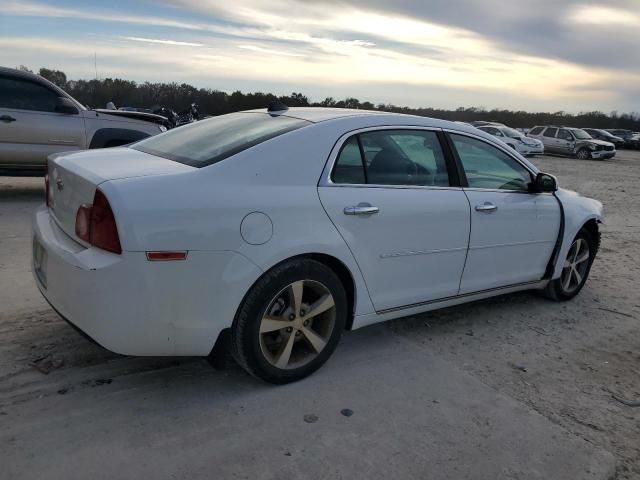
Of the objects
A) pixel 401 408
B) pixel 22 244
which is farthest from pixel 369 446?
pixel 22 244

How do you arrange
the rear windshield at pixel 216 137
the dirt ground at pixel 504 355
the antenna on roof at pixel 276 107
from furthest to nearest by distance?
the antenna on roof at pixel 276 107
the rear windshield at pixel 216 137
the dirt ground at pixel 504 355

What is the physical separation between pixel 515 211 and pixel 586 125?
6414 cm

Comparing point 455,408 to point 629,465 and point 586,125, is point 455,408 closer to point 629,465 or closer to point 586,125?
point 629,465

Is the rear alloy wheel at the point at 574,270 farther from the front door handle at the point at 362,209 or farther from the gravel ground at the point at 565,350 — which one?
the front door handle at the point at 362,209

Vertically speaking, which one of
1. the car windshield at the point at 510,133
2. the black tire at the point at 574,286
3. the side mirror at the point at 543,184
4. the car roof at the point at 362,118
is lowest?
the black tire at the point at 574,286

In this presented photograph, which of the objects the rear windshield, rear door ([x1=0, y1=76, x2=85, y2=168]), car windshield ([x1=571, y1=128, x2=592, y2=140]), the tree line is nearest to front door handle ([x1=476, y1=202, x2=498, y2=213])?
the rear windshield

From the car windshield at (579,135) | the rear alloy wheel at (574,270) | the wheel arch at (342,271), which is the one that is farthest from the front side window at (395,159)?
the car windshield at (579,135)

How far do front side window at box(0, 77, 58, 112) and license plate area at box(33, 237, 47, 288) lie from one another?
5681 mm

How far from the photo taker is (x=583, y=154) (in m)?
28.2

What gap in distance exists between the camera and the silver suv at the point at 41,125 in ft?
26.0

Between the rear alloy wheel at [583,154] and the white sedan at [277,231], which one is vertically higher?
the white sedan at [277,231]

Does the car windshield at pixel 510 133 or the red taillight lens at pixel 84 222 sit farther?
the car windshield at pixel 510 133

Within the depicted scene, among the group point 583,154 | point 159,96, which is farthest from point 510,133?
point 159,96

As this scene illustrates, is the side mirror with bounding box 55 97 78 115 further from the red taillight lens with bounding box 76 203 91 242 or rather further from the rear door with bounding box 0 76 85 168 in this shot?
the red taillight lens with bounding box 76 203 91 242
